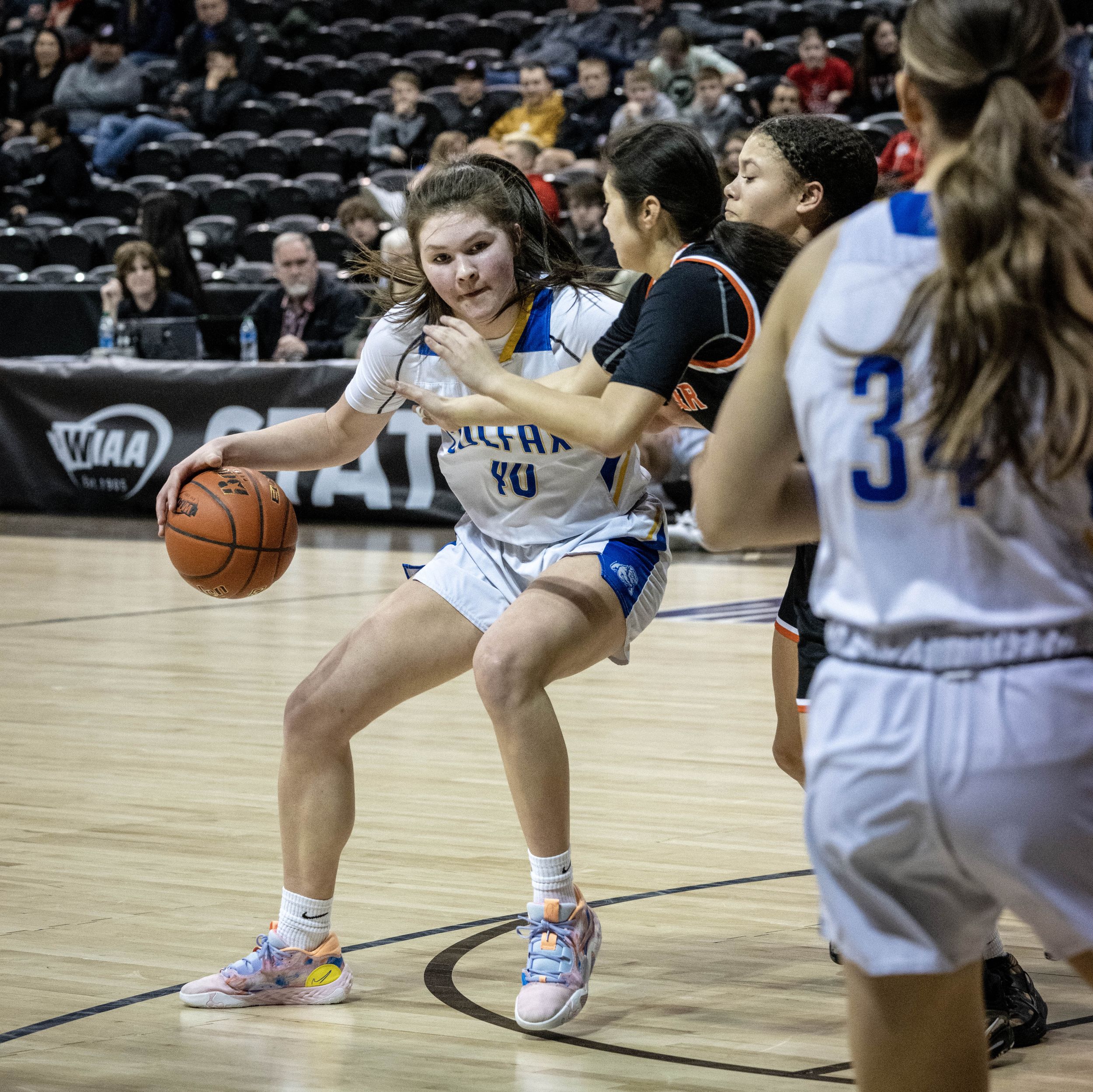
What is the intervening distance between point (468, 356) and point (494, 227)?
2.94 ft

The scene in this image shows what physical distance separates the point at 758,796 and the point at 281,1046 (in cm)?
200

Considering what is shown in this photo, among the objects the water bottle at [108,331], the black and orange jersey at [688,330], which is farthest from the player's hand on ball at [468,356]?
the water bottle at [108,331]

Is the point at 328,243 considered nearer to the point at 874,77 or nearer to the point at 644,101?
the point at 644,101

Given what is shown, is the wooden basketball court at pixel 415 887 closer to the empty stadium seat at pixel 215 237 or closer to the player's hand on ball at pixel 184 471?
the player's hand on ball at pixel 184 471

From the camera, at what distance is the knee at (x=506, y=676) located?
9.58ft

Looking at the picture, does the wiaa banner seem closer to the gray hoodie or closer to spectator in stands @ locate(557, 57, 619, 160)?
spectator in stands @ locate(557, 57, 619, 160)

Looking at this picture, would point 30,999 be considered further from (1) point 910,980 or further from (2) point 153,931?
(1) point 910,980

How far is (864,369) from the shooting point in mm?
1531

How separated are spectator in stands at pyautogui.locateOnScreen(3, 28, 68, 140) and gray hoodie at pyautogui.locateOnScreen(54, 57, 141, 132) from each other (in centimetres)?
16

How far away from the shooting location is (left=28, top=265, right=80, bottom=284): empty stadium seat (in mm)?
13023

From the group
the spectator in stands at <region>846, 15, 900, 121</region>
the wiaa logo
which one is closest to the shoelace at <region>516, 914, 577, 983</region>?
the wiaa logo

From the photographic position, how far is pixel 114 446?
10688 millimetres

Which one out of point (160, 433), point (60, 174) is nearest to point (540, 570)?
point (160, 433)

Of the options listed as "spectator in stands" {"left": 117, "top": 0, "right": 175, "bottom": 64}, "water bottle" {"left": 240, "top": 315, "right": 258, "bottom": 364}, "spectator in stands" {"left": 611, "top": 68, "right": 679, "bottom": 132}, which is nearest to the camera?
"water bottle" {"left": 240, "top": 315, "right": 258, "bottom": 364}
